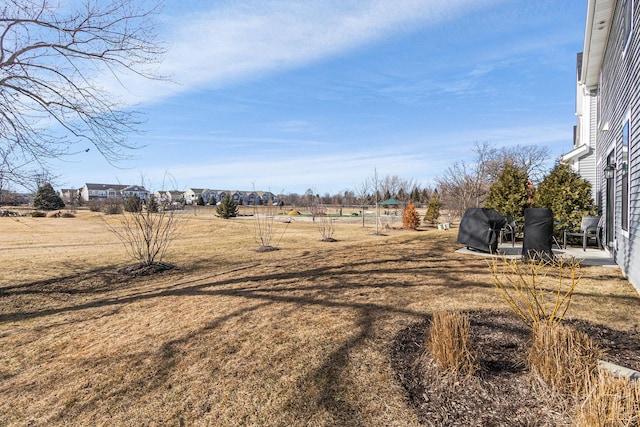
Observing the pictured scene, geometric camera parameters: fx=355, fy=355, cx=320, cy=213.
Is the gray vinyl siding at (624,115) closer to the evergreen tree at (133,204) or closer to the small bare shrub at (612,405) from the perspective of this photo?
the small bare shrub at (612,405)

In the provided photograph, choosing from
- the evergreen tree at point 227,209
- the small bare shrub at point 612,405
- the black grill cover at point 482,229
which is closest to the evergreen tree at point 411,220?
the black grill cover at point 482,229

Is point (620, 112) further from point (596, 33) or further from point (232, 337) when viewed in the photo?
point (232, 337)

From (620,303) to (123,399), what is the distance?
18.6ft

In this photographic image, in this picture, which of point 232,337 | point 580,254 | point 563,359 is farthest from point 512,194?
point 232,337

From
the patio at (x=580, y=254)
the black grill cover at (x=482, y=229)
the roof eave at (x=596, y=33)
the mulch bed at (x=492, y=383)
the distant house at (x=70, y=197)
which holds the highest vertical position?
the roof eave at (x=596, y=33)

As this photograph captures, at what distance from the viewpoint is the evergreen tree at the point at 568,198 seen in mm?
9219

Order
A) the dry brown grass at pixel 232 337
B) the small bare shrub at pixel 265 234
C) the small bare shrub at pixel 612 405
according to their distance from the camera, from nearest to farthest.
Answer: the small bare shrub at pixel 612 405 < the dry brown grass at pixel 232 337 < the small bare shrub at pixel 265 234

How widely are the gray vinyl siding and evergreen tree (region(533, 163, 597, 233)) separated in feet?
3.84

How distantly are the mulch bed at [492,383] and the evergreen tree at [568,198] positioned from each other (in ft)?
22.3

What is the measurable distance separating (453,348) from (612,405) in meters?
1.09

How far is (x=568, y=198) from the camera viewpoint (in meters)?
9.37

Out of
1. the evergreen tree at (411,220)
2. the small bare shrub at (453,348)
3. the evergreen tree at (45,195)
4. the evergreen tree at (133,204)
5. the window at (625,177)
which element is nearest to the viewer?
the small bare shrub at (453,348)

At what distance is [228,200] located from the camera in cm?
3192

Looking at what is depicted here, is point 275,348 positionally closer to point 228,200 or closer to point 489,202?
point 489,202
